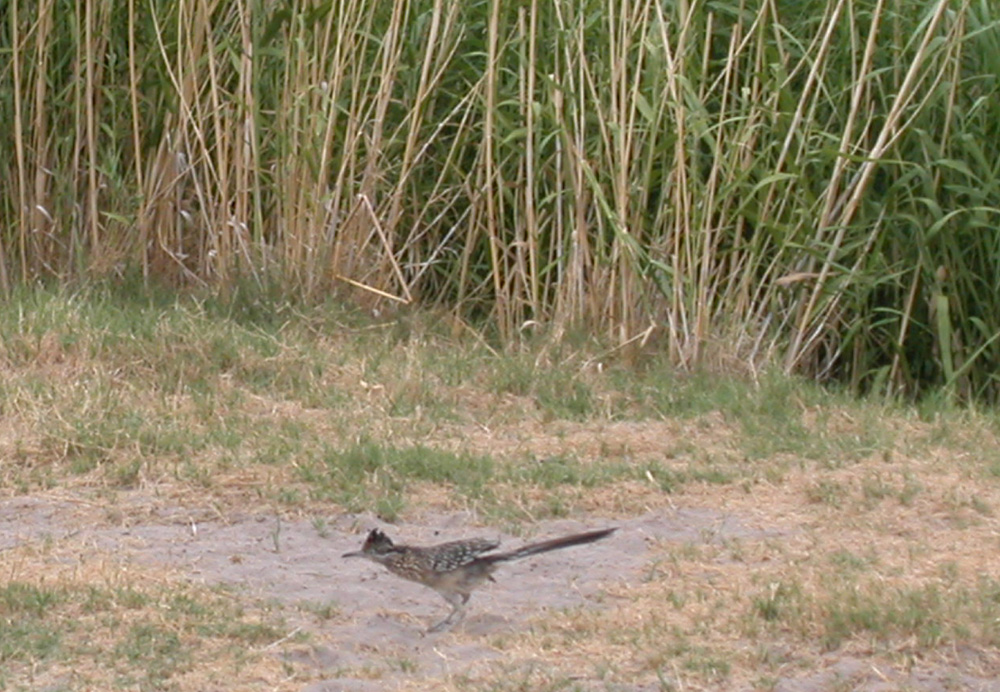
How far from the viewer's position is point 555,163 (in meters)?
7.34

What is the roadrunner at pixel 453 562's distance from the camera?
4457 millimetres

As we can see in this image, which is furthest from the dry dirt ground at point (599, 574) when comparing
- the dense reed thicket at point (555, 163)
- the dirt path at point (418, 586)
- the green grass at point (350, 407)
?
the dense reed thicket at point (555, 163)

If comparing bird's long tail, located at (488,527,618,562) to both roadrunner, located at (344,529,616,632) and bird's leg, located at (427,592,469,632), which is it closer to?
roadrunner, located at (344,529,616,632)

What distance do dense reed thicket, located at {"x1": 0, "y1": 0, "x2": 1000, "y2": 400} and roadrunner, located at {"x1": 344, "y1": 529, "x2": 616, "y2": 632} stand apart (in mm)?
2371

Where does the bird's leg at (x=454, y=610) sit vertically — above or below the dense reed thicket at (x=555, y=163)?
below

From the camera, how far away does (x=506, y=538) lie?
509cm

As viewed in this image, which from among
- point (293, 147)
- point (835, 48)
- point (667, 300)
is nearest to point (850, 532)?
point (667, 300)

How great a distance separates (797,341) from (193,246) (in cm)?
259

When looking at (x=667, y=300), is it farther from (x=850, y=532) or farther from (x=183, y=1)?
(x=183, y=1)

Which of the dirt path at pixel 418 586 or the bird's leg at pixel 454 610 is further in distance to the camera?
the bird's leg at pixel 454 610

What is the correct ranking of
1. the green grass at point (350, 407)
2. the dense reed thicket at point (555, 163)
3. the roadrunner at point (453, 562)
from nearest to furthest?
the roadrunner at point (453, 562) < the green grass at point (350, 407) < the dense reed thicket at point (555, 163)

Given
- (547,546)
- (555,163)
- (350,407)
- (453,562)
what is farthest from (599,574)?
(555,163)

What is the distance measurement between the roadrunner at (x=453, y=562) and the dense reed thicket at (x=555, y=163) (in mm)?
2371

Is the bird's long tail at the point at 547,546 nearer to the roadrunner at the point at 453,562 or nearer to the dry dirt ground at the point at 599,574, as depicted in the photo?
the roadrunner at the point at 453,562
